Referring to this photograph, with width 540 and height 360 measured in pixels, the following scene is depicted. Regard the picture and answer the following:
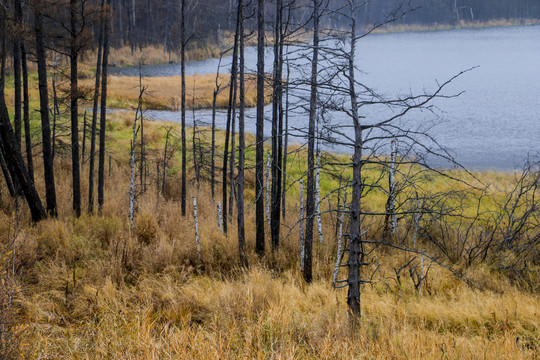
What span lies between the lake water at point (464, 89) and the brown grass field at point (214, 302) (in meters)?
2.92

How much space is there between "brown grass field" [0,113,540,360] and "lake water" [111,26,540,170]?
292 centimetres

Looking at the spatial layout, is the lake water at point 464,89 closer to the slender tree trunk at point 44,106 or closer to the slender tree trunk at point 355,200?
the slender tree trunk at point 355,200

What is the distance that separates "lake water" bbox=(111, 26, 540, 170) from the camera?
25.0m

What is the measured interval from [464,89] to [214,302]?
37937 mm

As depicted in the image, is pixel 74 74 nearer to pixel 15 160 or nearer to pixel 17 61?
pixel 17 61

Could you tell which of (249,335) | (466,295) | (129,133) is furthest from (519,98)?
(249,335)

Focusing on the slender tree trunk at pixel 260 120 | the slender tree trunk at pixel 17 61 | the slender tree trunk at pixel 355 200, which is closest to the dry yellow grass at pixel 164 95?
the slender tree trunk at pixel 17 61

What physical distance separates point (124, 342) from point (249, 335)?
1543mm

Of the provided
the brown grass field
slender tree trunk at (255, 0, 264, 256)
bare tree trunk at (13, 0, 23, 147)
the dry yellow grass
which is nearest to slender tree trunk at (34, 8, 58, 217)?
bare tree trunk at (13, 0, 23, 147)

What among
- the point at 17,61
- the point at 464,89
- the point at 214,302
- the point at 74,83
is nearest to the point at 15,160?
the point at 74,83

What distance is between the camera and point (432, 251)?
12.5 metres

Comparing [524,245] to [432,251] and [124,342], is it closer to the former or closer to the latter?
[432,251]

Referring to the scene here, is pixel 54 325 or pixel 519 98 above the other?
pixel 519 98

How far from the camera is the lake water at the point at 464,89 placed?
24984mm
